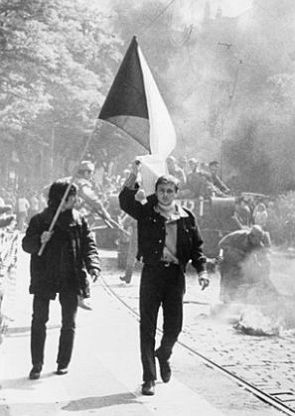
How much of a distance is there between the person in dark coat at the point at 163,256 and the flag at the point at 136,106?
62 cm

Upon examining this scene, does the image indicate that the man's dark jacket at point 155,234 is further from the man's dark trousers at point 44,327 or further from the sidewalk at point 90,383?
the sidewalk at point 90,383

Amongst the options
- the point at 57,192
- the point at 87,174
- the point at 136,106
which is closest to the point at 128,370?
the point at 57,192

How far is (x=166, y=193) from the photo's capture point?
5.84 meters

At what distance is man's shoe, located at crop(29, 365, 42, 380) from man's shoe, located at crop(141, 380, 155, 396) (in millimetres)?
790

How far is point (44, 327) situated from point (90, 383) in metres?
0.54

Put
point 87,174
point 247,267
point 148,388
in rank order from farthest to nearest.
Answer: point 87,174 < point 247,267 < point 148,388

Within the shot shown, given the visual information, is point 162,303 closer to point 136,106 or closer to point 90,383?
point 90,383

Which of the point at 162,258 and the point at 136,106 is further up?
the point at 136,106

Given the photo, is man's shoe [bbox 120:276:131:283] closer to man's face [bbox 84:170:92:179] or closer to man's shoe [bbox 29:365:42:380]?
man's face [bbox 84:170:92:179]

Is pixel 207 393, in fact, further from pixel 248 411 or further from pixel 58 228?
pixel 58 228

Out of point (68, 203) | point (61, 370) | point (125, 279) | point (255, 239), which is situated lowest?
point (125, 279)

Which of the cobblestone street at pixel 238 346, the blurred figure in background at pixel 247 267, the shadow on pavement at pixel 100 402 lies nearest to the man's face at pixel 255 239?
the blurred figure in background at pixel 247 267

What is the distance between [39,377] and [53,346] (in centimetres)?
121

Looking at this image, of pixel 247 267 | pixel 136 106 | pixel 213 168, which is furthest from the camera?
pixel 213 168
